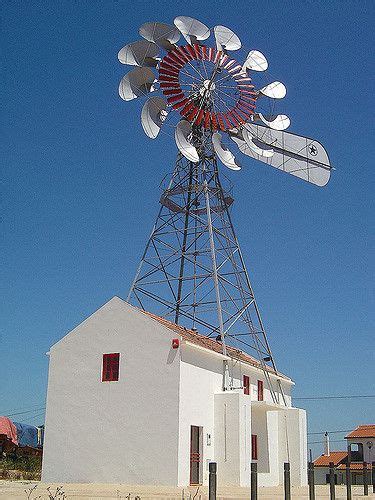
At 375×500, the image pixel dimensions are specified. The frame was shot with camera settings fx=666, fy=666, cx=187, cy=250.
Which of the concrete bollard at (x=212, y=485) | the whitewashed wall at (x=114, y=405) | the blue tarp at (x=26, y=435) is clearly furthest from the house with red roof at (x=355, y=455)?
the concrete bollard at (x=212, y=485)

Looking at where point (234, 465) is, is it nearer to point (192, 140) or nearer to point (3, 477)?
point (3, 477)

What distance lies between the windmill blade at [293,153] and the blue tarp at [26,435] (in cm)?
2394

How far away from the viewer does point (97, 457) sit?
97.9 feet

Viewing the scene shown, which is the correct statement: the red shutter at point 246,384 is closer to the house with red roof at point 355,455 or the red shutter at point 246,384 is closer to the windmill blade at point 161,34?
the windmill blade at point 161,34

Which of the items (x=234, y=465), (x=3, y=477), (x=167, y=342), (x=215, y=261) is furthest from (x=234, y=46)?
(x=3, y=477)

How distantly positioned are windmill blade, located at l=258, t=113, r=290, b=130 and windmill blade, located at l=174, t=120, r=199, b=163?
16.0ft

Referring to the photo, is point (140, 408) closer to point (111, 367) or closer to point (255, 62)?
point (111, 367)

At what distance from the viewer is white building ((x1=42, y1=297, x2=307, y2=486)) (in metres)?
28.7

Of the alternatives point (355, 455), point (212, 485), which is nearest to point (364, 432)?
point (355, 455)

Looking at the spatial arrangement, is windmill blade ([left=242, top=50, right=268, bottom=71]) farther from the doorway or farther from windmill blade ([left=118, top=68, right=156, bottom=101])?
the doorway

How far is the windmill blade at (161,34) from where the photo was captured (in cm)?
3409

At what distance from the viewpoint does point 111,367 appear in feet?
101

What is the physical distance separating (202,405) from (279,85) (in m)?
18.3

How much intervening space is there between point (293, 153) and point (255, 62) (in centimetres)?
552
